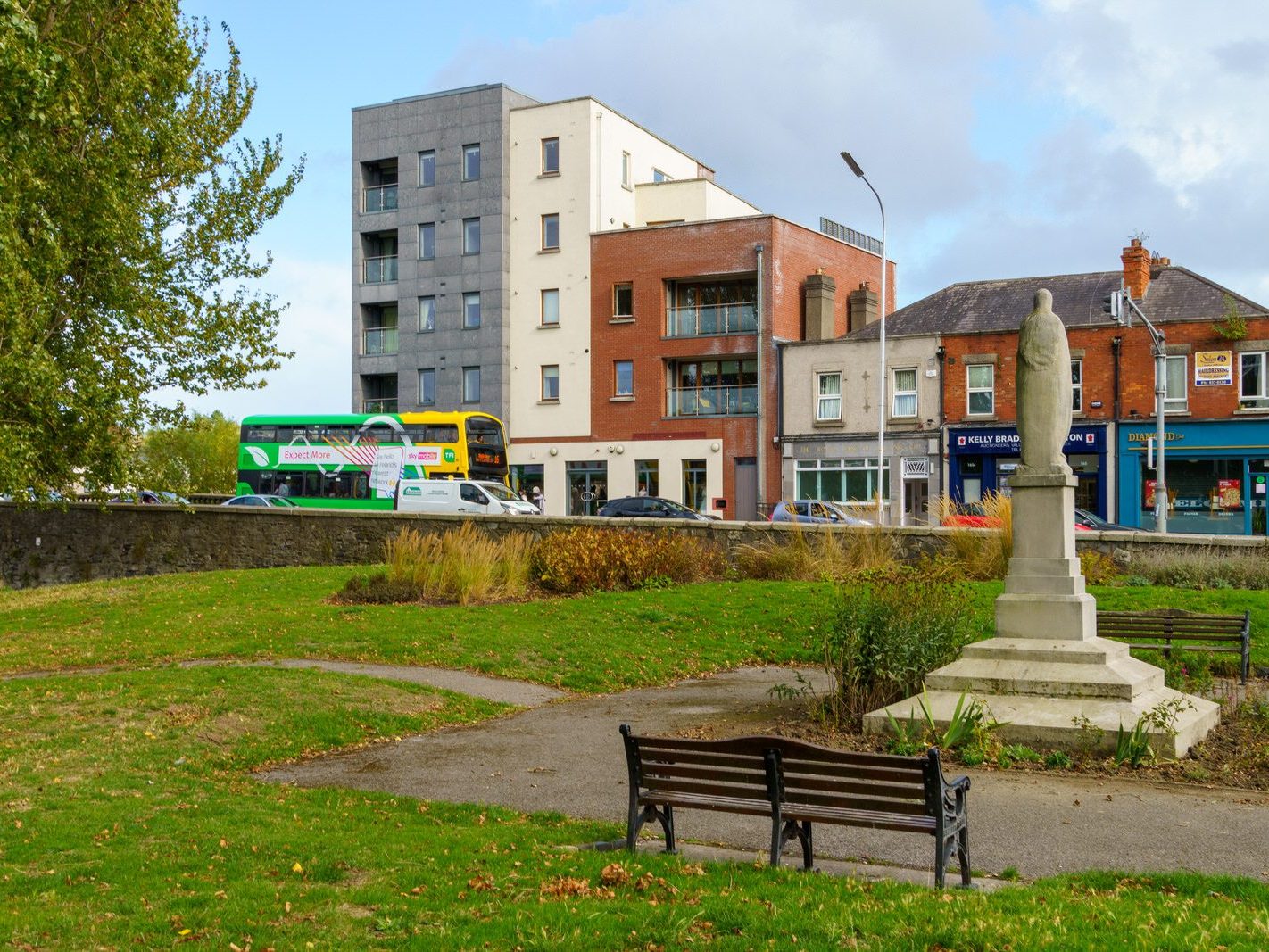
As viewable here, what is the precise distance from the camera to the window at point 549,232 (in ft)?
180

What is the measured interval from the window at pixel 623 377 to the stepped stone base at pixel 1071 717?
42156 millimetres

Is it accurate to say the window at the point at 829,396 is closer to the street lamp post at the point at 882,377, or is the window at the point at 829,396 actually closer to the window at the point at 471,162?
the street lamp post at the point at 882,377

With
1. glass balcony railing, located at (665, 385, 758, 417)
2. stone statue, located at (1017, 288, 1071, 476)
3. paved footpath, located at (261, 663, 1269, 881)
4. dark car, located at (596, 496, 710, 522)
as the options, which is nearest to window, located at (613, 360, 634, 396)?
glass balcony railing, located at (665, 385, 758, 417)

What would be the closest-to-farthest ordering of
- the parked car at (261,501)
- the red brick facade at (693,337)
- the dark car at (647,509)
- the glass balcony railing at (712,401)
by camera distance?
the dark car at (647,509) < the parked car at (261,501) < the red brick facade at (693,337) < the glass balcony railing at (712,401)

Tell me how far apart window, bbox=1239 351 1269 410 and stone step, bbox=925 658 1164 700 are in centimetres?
3245

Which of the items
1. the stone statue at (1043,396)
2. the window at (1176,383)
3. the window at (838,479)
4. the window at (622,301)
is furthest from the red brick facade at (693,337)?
the stone statue at (1043,396)

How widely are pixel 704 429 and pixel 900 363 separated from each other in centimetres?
867

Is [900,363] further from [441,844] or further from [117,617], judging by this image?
[441,844]

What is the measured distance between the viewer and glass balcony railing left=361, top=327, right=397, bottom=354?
194ft

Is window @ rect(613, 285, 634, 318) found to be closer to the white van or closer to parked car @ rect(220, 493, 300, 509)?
the white van

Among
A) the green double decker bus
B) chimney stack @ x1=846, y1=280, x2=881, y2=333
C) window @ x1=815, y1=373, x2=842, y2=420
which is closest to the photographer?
the green double decker bus

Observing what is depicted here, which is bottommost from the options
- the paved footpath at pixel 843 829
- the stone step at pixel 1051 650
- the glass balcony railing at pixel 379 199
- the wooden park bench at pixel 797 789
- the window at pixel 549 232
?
the paved footpath at pixel 843 829

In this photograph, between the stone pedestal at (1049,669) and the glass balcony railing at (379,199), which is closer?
the stone pedestal at (1049,669)

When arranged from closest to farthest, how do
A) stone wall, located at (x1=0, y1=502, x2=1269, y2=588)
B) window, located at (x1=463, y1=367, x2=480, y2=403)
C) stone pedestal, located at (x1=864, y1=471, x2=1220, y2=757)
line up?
stone pedestal, located at (x1=864, y1=471, x2=1220, y2=757) → stone wall, located at (x1=0, y1=502, x2=1269, y2=588) → window, located at (x1=463, y1=367, x2=480, y2=403)
